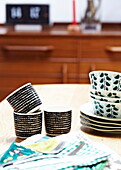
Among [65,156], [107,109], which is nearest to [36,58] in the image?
[107,109]

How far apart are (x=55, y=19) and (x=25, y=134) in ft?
9.52

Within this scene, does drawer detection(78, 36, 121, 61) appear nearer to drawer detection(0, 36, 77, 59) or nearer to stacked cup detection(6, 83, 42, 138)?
drawer detection(0, 36, 77, 59)

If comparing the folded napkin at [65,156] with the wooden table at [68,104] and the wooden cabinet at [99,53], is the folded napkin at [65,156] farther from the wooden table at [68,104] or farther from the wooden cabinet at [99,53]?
the wooden cabinet at [99,53]

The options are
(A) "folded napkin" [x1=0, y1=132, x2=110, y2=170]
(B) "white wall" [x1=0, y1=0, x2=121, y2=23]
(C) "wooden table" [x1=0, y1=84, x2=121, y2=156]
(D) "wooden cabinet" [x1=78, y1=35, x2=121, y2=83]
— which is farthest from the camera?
(B) "white wall" [x1=0, y1=0, x2=121, y2=23]

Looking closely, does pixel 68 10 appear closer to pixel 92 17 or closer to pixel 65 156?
pixel 92 17

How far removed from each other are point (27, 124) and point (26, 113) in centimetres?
4

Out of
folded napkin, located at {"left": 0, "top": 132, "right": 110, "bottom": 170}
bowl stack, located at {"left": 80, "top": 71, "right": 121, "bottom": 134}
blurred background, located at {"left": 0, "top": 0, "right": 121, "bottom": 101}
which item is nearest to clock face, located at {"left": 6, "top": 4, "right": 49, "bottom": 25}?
blurred background, located at {"left": 0, "top": 0, "right": 121, "bottom": 101}

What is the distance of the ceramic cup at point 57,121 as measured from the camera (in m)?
1.36

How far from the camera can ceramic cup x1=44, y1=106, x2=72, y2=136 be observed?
136 centimetres

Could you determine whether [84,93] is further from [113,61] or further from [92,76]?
[113,61]

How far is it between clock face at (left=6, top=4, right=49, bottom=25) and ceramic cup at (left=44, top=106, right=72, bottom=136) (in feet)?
8.34

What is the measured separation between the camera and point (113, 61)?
140 inches

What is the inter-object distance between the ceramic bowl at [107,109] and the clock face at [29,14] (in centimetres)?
249

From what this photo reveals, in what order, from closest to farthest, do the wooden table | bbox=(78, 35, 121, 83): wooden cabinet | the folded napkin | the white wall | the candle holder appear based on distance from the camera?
the folded napkin < the wooden table < bbox=(78, 35, 121, 83): wooden cabinet < the candle holder < the white wall
